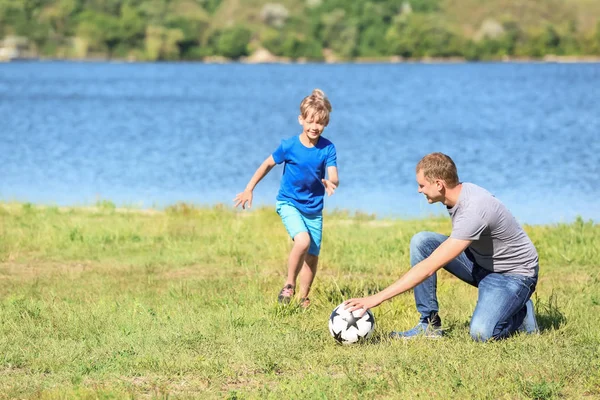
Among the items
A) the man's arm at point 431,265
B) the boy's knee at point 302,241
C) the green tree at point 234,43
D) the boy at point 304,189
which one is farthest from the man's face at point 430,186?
the green tree at point 234,43

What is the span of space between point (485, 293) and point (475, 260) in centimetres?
33

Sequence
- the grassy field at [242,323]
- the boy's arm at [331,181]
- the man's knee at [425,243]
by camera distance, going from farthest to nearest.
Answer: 1. the boy's arm at [331,181]
2. the man's knee at [425,243]
3. the grassy field at [242,323]

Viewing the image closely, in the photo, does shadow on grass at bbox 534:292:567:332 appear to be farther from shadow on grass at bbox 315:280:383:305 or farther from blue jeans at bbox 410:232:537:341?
shadow on grass at bbox 315:280:383:305

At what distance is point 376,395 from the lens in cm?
626

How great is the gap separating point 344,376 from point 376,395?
0.42 metres

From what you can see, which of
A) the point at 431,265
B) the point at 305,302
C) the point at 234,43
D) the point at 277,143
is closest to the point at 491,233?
the point at 431,265

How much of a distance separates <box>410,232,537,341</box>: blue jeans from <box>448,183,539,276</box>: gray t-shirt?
3.5 inches

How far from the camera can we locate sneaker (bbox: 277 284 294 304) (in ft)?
28.4

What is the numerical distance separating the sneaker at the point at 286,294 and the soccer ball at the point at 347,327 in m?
1.27

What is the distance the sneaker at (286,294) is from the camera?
8.66 m

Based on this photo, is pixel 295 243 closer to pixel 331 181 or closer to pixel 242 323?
pixel 331 181

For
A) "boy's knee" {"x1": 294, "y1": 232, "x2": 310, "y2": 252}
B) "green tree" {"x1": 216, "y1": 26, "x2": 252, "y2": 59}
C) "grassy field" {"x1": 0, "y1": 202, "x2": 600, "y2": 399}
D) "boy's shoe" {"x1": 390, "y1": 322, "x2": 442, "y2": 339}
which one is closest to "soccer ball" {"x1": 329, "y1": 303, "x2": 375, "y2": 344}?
"grassy field" {"x1": 0, "y1": 202, "x2": 600, "y2": 399}

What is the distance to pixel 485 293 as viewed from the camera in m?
7.44

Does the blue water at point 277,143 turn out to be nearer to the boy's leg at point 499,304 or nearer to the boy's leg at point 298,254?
the boy's leg at point 298,254
